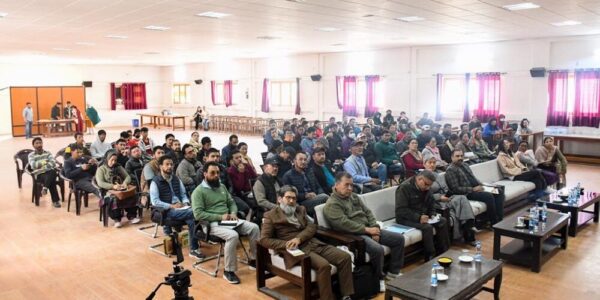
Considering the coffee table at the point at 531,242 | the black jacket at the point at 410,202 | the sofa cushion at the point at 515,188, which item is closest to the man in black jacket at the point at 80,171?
the black jacket at the point at 410,202

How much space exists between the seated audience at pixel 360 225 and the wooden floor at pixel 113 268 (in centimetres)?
57

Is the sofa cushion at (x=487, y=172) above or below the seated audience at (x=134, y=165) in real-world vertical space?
below

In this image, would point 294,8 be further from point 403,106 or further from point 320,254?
point 403,106

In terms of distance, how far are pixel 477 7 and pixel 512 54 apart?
619 cm

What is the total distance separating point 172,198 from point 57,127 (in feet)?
53.8

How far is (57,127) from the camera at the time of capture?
19.7m

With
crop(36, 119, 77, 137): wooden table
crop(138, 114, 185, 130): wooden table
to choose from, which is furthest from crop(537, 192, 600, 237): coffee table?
crop(138, 114, 185, 130): wooden table

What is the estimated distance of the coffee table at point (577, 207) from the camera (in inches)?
244

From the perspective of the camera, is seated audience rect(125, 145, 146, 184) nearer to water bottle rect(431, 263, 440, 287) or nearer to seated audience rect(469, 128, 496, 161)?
water bottle rect(431, 263, 440, 287)

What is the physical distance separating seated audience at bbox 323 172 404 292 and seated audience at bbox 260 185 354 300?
0.83 ft

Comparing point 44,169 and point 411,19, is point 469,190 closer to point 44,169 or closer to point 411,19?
point 411,19

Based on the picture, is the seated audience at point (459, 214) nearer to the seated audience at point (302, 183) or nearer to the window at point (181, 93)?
the seated audience at point (302, 183)

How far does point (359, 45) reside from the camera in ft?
46.5

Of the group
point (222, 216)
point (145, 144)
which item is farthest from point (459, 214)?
point (145, 144)
